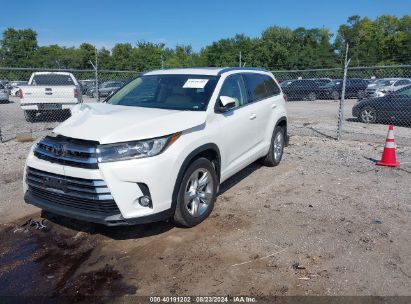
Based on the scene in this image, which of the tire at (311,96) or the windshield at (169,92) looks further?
the tire at (311,96)

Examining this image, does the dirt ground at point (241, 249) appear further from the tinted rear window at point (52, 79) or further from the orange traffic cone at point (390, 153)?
the tinted rear window at point (52, 79)

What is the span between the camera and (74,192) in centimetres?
370

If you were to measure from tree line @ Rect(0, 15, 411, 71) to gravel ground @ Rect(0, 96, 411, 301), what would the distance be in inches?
1459

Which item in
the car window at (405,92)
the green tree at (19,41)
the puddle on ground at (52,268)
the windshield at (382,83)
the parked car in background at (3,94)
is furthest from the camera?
the green tree at (19,41)

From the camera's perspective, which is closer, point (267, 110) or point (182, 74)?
point (182, 74)

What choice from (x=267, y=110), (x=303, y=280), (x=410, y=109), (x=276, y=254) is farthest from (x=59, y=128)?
(x=410, y=109)

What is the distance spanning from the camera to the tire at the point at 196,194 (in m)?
4.04

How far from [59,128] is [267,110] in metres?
3.33

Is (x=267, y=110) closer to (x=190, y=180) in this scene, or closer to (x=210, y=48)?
(x=190, y=180)

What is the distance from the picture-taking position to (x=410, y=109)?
1170cm

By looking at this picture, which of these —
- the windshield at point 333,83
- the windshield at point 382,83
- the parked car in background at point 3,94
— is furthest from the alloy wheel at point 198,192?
the parked car in background at point 3,94

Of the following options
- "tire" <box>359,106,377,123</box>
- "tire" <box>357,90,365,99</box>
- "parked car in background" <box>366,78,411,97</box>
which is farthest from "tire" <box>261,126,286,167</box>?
"tire" <box>357,90,365,99</box>

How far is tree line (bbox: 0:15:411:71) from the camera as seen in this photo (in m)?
51.3

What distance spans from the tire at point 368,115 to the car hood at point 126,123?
32.9 ft
